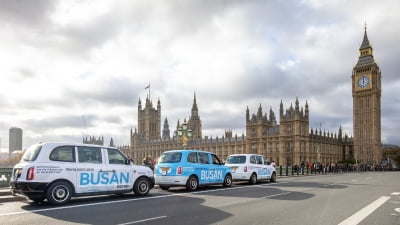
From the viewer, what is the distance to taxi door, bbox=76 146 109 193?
38.4 ft

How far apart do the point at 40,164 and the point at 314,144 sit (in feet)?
294

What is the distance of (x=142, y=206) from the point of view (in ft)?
35.2

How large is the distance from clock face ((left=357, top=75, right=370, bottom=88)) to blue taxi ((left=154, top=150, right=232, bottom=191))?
10174 centimetres

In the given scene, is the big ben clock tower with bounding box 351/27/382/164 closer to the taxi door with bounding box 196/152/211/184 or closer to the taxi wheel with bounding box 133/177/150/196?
the taxi door with bounding box 196/152/211/184

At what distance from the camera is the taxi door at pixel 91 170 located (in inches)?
461

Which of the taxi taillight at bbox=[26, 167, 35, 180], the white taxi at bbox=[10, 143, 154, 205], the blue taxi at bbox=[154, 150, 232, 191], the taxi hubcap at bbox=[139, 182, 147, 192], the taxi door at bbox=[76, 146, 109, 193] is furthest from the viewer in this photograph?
the blue taxi at bbox=[154, 150, 232, 191]

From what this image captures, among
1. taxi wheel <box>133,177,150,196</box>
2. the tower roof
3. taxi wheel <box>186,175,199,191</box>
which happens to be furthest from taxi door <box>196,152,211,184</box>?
the tower roof

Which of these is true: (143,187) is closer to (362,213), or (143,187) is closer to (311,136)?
(362,213)

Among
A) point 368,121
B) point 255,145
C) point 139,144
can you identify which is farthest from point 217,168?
point 139,144

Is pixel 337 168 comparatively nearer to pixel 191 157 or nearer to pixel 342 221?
pixel 191 157

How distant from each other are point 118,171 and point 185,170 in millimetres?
3697

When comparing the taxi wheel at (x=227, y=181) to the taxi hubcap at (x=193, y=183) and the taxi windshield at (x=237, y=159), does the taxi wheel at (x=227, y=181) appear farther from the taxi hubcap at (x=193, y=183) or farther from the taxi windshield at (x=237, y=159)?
the taxi windshield at (x=237, y=159)

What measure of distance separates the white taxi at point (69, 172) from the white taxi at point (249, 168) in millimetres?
8845

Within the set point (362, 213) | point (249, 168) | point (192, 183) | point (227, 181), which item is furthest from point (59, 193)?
point (249, 168)
